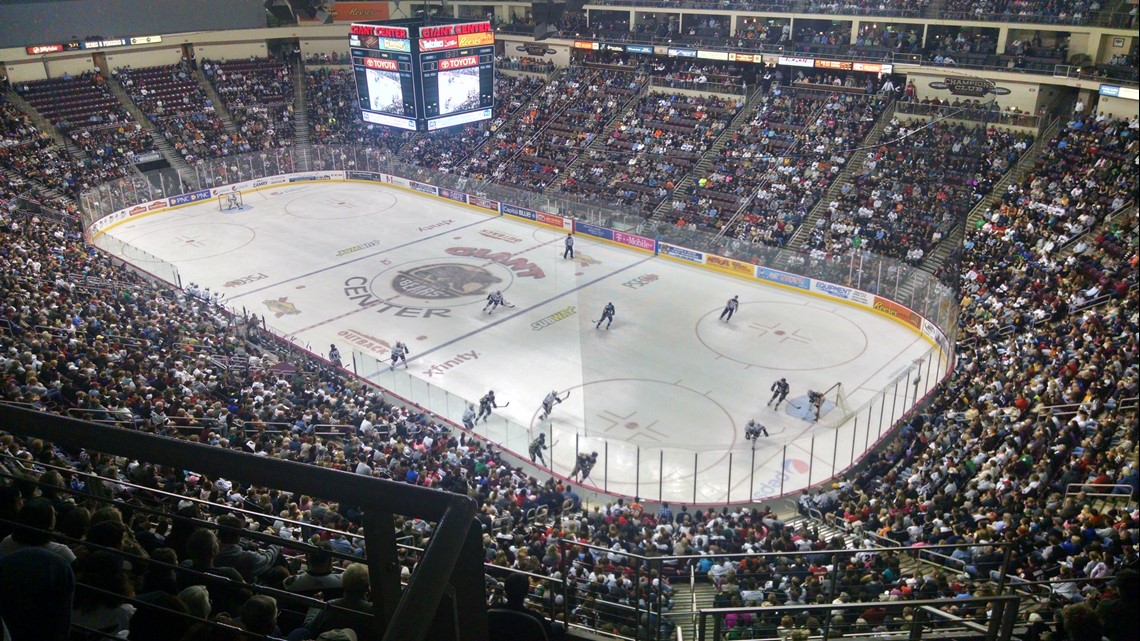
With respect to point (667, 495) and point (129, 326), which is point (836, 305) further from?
point (129, 326)

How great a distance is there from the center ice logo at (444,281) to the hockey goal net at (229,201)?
15.1 metres

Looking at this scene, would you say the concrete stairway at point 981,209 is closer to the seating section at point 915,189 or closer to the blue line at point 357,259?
the seating section at point 915,189

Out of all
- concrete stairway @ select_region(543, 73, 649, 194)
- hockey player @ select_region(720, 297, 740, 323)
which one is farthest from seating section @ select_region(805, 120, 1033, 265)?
concrete stairway @ select_region(543, 73, 649, 194)

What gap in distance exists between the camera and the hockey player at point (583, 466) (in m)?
19.9

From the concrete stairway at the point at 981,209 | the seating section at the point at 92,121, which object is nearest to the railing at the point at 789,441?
the concrete stairway at the point at 981,209

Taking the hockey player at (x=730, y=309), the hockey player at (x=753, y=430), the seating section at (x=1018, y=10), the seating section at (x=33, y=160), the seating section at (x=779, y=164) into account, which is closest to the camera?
the hockey player at (x=753, y=430)

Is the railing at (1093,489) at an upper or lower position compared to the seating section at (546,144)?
upper

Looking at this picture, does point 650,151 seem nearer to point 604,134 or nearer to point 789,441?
point 604,134

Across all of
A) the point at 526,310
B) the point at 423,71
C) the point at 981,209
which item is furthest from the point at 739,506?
the point at 423,71

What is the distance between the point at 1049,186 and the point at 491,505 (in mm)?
18735

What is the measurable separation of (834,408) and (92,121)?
144 ft

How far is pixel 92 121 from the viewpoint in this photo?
47719 mm

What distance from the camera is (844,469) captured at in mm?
20469

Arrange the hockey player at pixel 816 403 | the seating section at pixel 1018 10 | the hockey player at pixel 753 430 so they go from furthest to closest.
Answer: the seating section at pixel 1018 10 → the hockey player at pixel 816 403 → the hockey player at pixel 753 430
